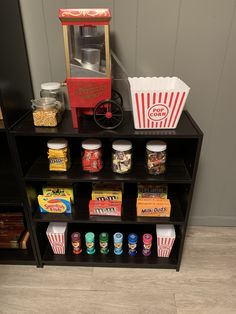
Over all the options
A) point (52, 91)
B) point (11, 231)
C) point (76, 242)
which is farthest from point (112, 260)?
point (52, 91)

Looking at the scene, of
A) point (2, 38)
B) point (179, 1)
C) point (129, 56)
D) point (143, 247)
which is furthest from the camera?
point (143, 247)

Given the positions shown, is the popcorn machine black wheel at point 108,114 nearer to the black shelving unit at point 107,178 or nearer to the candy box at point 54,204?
the black shelving unit at point 107,178

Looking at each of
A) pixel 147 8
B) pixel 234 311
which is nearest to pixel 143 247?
pixel 234 311

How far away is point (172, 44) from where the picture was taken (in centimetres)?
115

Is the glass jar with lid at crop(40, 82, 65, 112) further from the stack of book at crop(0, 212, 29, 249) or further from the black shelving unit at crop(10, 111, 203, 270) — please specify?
the stack of book at crop(0, 212, 29, 249)

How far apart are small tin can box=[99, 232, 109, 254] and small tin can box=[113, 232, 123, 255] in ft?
0.15

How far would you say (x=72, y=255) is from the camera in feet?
4.58

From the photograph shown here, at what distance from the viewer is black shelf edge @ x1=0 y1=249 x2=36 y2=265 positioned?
1.37 meters

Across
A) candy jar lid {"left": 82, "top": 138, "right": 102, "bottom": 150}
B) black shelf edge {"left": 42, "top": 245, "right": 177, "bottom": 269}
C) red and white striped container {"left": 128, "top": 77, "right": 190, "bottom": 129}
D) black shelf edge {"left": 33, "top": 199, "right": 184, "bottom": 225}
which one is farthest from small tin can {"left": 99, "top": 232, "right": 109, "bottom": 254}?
red and white striped container {"left": 128, "top": 77, "right": 190, "bottom": 129}

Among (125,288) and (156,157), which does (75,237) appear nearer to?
(125,288)

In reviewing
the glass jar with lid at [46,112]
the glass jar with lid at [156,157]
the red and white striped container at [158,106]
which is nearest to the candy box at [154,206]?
the glass jar with lid at [156,157]

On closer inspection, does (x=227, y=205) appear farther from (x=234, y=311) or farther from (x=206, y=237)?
(x=234, y=311)

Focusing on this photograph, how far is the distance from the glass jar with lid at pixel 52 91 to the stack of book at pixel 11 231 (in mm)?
705

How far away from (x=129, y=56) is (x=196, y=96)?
384 mm
